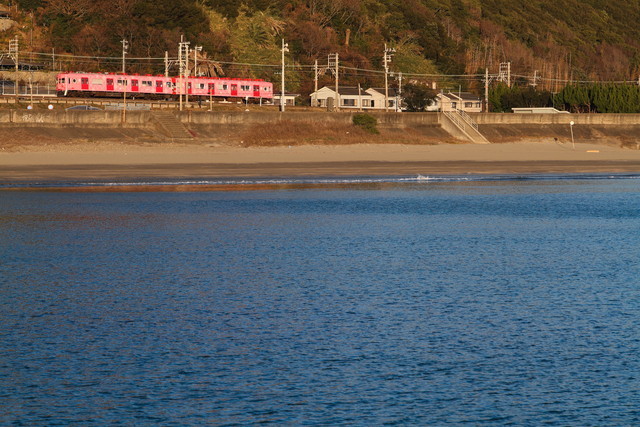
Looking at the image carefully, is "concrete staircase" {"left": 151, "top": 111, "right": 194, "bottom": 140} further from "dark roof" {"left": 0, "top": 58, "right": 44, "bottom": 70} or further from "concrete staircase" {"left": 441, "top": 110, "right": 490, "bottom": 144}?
"dark roof" {"left": 0, "top": 58, "right": 44, "bottom": 70}

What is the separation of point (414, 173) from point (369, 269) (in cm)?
3033

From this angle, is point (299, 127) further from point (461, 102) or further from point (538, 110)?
point (461, 102)

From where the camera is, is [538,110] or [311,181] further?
[538,110]

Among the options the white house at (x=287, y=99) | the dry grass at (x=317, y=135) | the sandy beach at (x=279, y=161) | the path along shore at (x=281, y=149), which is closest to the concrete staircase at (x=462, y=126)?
the path along shore at (x=281, y=149)

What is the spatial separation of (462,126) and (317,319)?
6279 cm

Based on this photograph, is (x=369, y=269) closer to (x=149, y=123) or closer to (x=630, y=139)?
(x=149, y=123)

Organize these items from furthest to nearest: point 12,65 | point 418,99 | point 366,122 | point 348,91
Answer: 1. point 348,91
2. point 12,65
3. point 418,99
4. point 366,122

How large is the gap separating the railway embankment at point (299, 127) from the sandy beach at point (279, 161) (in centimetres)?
214

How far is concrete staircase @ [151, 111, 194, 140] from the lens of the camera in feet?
212

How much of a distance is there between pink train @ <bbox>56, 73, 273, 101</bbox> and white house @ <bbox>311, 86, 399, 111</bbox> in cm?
1436

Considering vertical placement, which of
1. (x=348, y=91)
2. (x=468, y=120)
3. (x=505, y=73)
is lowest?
(x=468, y=120)

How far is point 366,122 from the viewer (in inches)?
2906

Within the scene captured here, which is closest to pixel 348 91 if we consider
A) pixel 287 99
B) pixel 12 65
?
pixel 287 99

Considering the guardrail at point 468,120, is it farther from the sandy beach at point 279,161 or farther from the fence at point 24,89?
the fence at point 24,89
